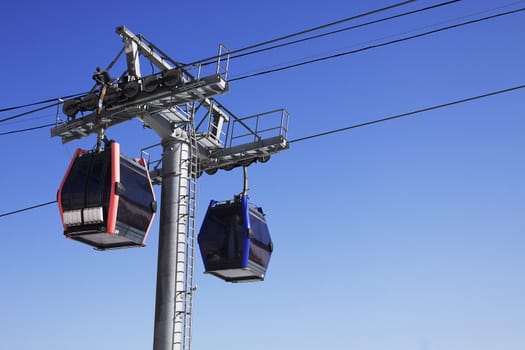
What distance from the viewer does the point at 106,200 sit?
17188 mm

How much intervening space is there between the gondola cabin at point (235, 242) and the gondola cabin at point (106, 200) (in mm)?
2516

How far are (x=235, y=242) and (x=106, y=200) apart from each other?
4238 mm

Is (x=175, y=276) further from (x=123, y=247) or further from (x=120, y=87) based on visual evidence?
(x=120, y=87)

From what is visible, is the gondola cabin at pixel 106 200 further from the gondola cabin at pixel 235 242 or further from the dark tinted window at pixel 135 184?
the gondola cabin at pixel 235 242

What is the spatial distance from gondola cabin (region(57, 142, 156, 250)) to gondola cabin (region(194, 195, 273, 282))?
2.52m

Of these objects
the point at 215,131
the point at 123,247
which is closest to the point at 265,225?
the point at 215,131

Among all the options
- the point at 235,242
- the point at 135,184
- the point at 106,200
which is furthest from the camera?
the point at 235,242

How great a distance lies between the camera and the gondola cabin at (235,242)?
65.3 ft

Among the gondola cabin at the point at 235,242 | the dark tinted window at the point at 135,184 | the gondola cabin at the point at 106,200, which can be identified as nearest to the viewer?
the gondola cabin at the point at 106,200

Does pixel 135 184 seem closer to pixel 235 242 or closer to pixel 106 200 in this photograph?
pixel 106 200

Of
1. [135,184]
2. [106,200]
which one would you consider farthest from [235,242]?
→ [106,200]

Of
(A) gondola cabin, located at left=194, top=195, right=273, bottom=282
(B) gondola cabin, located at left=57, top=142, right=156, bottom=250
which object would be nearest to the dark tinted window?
(B) gondola cabin, located at left=57, top=142, right=156, bottom=250

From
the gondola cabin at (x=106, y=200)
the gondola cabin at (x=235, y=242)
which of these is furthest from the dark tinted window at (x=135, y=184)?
the gondola cabin at (x=235, y=242)

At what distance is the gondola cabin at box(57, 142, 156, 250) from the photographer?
17.2 metres
